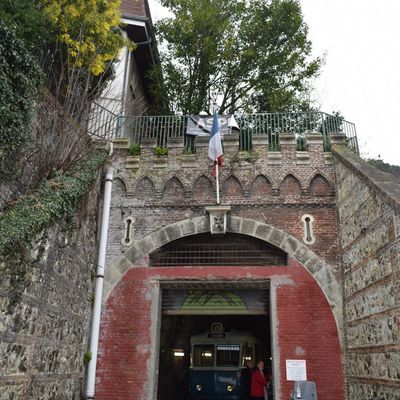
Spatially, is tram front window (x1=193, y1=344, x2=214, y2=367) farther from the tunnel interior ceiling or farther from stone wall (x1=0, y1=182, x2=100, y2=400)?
stone wall (x1=0, y1=182, x2=100, y2=400)

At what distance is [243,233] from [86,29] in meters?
6.12

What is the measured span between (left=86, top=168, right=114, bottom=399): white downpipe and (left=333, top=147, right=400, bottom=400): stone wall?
5.17 metres

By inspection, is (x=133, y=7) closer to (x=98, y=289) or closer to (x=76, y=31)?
(x=76, y=31)

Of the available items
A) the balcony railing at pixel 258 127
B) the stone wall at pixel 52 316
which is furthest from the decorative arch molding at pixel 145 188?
the balcony railing at pixel 258 127

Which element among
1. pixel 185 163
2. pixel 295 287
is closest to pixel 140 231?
pixel 185 163

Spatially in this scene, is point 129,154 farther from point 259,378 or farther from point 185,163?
point 259,378

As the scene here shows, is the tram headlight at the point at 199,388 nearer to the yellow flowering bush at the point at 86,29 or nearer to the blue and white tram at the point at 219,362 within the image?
the blue and white tram at the point at 219,362

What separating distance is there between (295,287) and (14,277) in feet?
19.1

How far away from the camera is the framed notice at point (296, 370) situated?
8.58m

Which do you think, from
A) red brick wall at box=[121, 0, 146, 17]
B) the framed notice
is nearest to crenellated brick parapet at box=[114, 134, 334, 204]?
the framed notice

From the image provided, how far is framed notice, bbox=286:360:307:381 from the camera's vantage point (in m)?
8.58

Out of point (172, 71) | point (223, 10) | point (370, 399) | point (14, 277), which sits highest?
point (223, 10)

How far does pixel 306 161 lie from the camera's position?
10305 mm

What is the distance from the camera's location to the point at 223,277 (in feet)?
31.3
